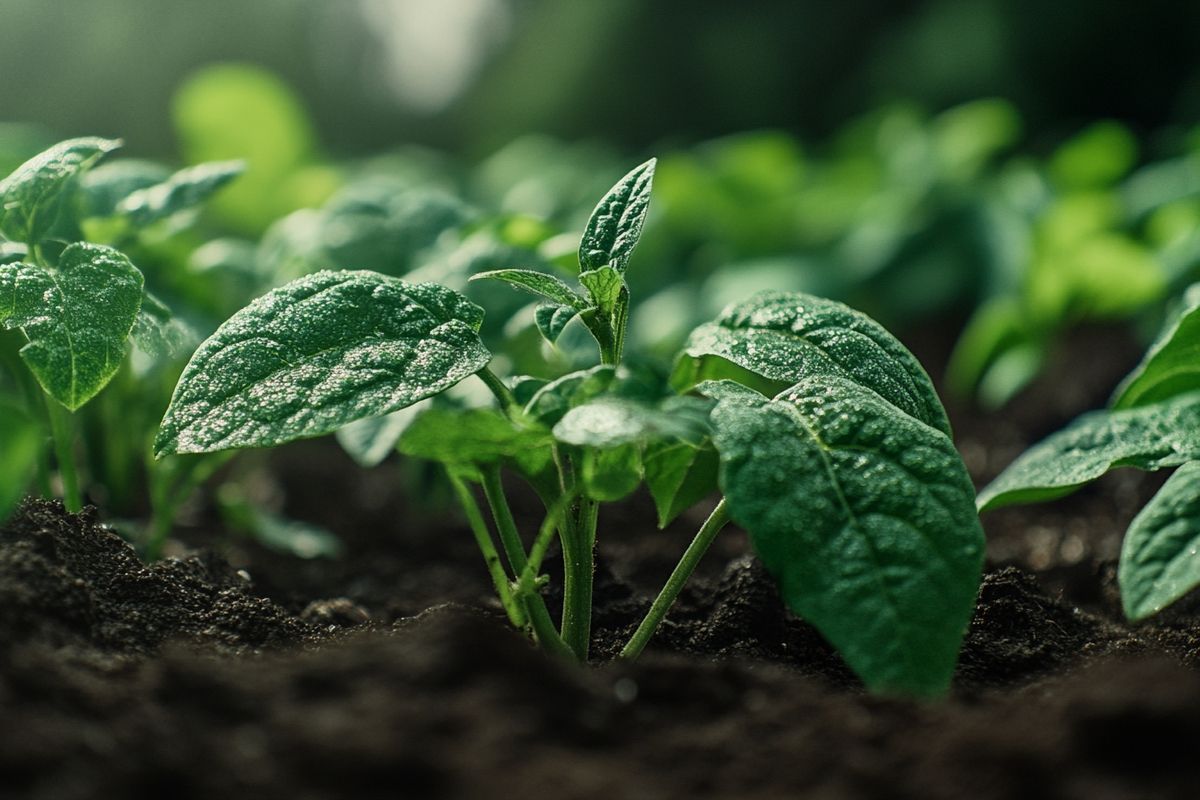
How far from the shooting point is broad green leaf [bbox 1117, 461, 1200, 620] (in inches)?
32.2

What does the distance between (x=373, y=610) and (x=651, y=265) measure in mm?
1663

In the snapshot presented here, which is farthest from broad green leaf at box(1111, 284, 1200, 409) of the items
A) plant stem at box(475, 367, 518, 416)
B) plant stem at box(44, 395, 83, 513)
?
plant stem at box(44, 395, 83, 513)

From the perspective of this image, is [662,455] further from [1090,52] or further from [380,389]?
[1090,52]

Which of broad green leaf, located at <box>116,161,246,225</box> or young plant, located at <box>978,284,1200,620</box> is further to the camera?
broad green leaf, located at <box>116,161,246,225</box>

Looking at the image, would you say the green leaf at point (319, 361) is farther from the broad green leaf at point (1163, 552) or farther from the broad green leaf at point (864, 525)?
the broad green leaf at point (1163, 552)

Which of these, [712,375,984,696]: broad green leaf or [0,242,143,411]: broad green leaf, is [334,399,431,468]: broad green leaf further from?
[712,375,984,696]: broad green leaf

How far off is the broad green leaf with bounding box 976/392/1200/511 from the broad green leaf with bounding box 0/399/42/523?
2.58 ft

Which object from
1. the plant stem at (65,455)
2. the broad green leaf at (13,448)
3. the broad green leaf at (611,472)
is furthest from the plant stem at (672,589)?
the plant stem at (65,455)

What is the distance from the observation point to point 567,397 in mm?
782

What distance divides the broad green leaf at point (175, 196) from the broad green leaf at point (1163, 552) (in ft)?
3.10

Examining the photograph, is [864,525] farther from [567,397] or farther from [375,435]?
[375,435]

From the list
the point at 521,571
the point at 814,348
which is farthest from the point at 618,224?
the point at 521,571

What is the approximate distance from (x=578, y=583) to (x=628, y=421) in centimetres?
26

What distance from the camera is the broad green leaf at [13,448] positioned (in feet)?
2.27
